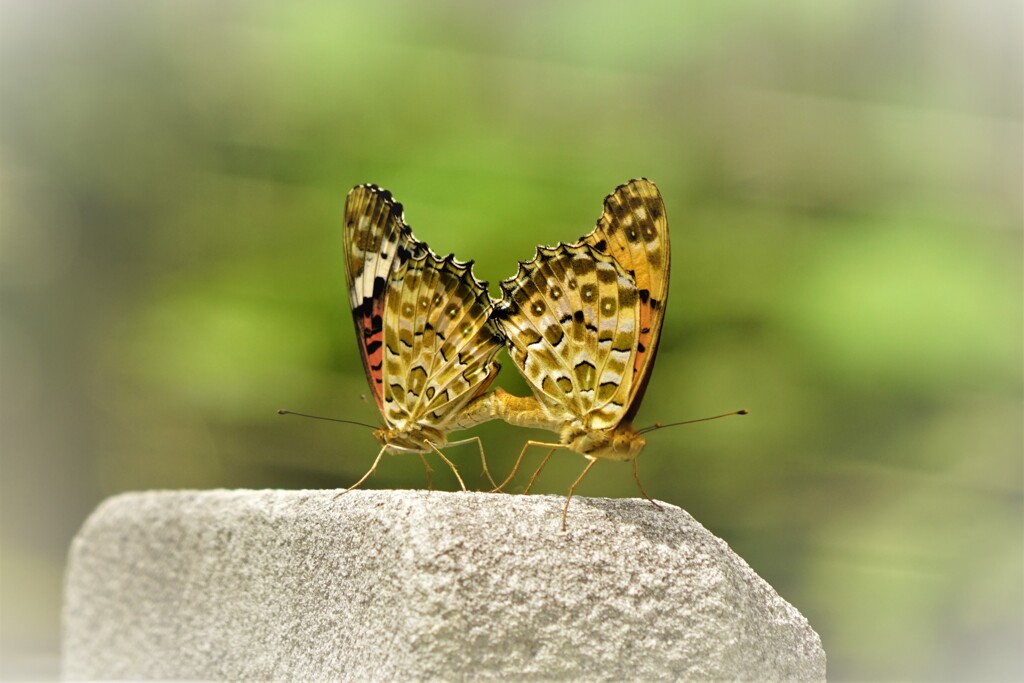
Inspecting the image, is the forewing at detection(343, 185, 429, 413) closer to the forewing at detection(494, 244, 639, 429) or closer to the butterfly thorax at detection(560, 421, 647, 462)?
the forewing at detection(494, 244, 639, 429)

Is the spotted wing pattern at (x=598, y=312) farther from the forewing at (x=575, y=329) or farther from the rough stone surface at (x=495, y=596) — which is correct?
the rough stone surface at (x=495, y=596)

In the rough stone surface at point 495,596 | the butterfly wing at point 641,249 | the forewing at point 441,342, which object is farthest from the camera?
the forewing at point 441,342

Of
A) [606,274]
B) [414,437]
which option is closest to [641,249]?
[606,274]

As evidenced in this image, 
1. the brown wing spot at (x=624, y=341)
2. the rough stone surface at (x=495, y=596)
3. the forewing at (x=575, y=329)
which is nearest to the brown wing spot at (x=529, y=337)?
the forewing at (x=575, y=329)

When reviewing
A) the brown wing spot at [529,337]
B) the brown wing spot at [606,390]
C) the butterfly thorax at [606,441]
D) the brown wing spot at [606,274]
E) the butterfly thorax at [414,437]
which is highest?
the brown wing spot at [606,274]

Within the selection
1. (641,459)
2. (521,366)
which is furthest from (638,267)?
(641,459)

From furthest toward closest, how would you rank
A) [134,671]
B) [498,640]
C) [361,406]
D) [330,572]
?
[361,406], [134,671], [330,572], [498,640]

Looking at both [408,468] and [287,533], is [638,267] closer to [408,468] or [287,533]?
[287,533]
